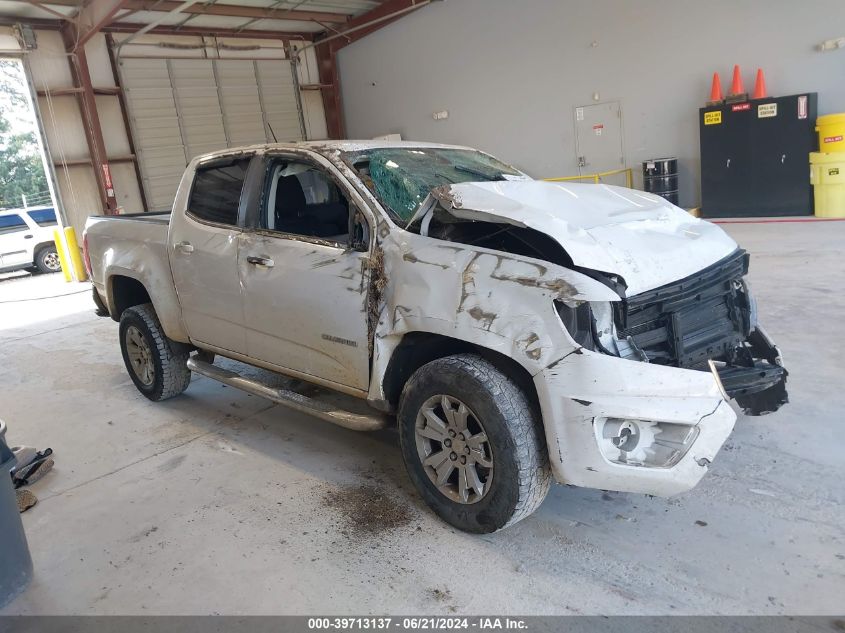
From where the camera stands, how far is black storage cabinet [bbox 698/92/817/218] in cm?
986

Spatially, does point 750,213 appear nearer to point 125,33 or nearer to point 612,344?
point 612,344

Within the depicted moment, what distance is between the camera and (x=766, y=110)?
10023 mm

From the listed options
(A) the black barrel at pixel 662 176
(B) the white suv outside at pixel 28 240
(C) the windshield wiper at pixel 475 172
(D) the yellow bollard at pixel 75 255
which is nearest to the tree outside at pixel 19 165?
(B) the white suv outside at pixel 28 240

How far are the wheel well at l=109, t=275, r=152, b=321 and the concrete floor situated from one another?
101 cm

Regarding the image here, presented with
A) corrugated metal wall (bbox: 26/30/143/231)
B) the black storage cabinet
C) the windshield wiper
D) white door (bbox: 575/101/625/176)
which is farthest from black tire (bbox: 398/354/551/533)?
corrugated metal wall (bbox: 26/30/143/231)

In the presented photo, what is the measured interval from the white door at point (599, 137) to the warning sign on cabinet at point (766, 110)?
9.36 feet

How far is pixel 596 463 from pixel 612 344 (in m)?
0.46

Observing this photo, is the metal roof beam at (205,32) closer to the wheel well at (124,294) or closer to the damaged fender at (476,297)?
the wheel well at (124,294)

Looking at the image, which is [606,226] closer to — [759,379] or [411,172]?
[759,379]

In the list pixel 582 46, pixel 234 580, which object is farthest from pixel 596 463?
pixel 582 46

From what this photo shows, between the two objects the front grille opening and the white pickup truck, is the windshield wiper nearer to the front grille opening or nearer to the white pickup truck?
the white pickup truck

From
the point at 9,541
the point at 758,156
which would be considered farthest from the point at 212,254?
the point at 758,156

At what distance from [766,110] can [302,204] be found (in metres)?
9.21

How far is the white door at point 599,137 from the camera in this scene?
41.2ft
